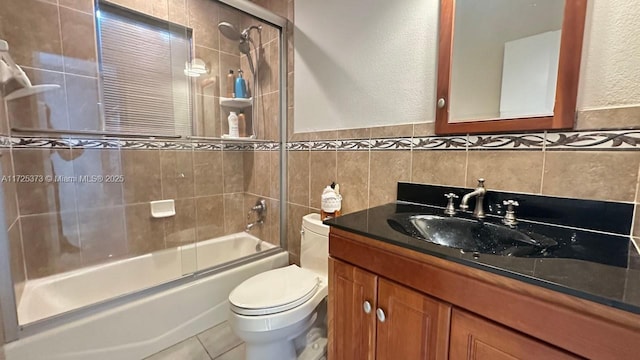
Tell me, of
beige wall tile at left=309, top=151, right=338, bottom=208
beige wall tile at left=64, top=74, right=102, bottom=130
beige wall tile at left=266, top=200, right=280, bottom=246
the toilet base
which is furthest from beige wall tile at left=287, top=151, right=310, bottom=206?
beige wall tile at left=64, top=74, right=102, bottom=130

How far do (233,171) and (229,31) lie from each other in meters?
1.09

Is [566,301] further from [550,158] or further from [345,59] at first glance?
[345,59]

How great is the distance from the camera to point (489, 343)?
2.06 feet

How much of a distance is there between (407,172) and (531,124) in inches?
19.9

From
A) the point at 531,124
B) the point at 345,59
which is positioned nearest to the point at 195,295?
the point at 345,59

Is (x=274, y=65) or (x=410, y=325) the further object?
(x=274, y=65)

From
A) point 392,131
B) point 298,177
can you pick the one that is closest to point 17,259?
point 298,177

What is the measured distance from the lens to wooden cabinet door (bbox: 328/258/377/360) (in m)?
0.87

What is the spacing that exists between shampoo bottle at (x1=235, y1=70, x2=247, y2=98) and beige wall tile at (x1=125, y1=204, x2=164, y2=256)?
1.09m

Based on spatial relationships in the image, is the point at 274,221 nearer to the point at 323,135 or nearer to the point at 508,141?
the point at 323,135

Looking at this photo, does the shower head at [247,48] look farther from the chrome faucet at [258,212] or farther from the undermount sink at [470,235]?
the undermount sink at [470,235]

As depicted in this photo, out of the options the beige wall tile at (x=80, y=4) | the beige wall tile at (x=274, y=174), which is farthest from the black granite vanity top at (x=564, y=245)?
the beige wall tile at (x=80, y=4)

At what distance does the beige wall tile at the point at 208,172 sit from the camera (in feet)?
6.91

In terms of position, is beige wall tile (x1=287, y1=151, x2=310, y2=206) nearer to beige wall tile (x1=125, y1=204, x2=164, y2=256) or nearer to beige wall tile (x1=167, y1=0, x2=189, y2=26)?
beige wall tile (x1=125, y1=204, x2=164, y2=256)
